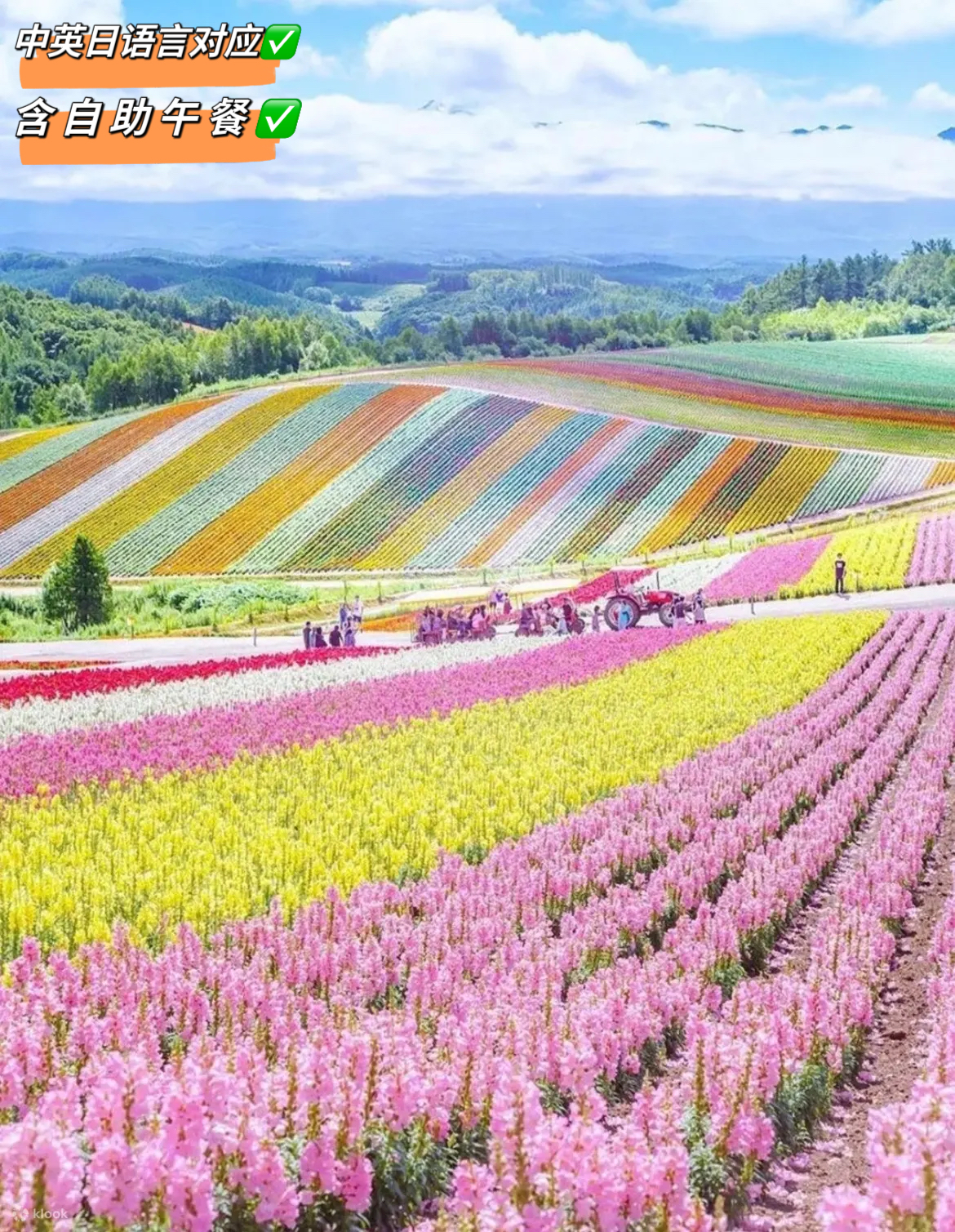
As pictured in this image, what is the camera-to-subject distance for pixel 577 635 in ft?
120

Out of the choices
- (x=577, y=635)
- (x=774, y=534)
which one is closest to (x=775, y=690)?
(x=577, y=635)

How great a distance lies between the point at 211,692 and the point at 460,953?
16259 mm

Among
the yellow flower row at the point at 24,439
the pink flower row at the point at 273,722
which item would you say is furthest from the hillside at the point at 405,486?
the pink flower row at the point at 273,722

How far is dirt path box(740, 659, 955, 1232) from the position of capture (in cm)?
836

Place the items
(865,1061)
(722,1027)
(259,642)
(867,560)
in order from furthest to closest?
(867,560), (259,642), (865,1061), (722,1027)

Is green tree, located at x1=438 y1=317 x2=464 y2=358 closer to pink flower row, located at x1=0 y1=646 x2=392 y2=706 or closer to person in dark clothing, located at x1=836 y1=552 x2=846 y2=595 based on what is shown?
person in dark clothing, located at x1=836 y1=552 x2=846 y2=595

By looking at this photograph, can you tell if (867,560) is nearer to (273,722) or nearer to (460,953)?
(273,722)

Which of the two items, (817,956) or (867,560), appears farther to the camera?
(867,560)

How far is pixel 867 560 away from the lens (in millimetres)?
49875

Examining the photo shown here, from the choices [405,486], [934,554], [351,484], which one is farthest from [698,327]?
[934,554]

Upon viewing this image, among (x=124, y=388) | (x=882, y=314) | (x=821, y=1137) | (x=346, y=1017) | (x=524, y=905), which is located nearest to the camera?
(x=346, y=1017)

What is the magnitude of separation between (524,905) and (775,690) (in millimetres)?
12924

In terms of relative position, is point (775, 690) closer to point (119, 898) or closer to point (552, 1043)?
point (119, 898)

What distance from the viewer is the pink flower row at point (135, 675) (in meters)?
27.2
